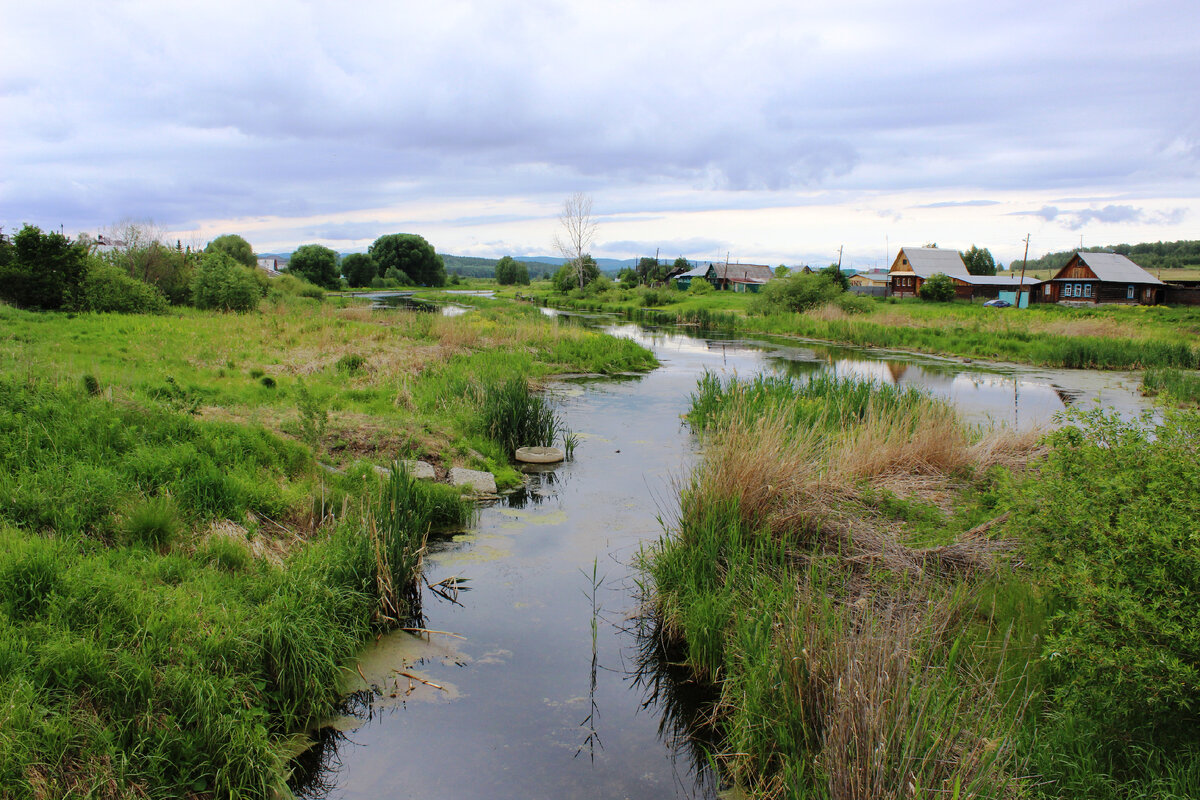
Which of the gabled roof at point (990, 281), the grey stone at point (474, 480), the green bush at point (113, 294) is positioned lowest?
the grey stone at point (474, 480)

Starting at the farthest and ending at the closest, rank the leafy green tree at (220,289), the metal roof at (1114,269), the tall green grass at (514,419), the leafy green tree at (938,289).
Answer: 1. the leafy green tree at (938,289)
2. the metal roof at (1114,269)
3. the leafy green tree at (220,289)
4. the tall green grass at (514,419)

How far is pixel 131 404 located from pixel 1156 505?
9.75m

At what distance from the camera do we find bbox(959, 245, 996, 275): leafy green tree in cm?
8694

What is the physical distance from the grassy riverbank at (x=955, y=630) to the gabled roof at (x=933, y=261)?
69.4 m

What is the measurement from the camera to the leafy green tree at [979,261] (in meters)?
86.9

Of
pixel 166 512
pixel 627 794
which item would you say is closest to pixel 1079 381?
pixel 627 794

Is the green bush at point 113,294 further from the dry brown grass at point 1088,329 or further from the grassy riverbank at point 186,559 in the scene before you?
the dry brown grass at point 1088,329

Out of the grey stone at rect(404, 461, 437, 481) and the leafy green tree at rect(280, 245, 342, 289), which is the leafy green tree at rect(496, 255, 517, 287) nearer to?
the leafy green tree at rect(280, 245, 342, 289)

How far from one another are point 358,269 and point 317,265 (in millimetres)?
15123

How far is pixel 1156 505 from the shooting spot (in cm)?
364

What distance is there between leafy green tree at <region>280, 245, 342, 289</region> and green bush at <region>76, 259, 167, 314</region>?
64.8 m

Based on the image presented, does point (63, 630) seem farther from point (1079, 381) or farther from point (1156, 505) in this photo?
point (1079, 381)

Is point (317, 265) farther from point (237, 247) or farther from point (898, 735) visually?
point (898, 735)

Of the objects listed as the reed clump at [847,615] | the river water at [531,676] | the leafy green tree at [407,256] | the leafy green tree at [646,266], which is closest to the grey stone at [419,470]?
the river water at [531,676]
